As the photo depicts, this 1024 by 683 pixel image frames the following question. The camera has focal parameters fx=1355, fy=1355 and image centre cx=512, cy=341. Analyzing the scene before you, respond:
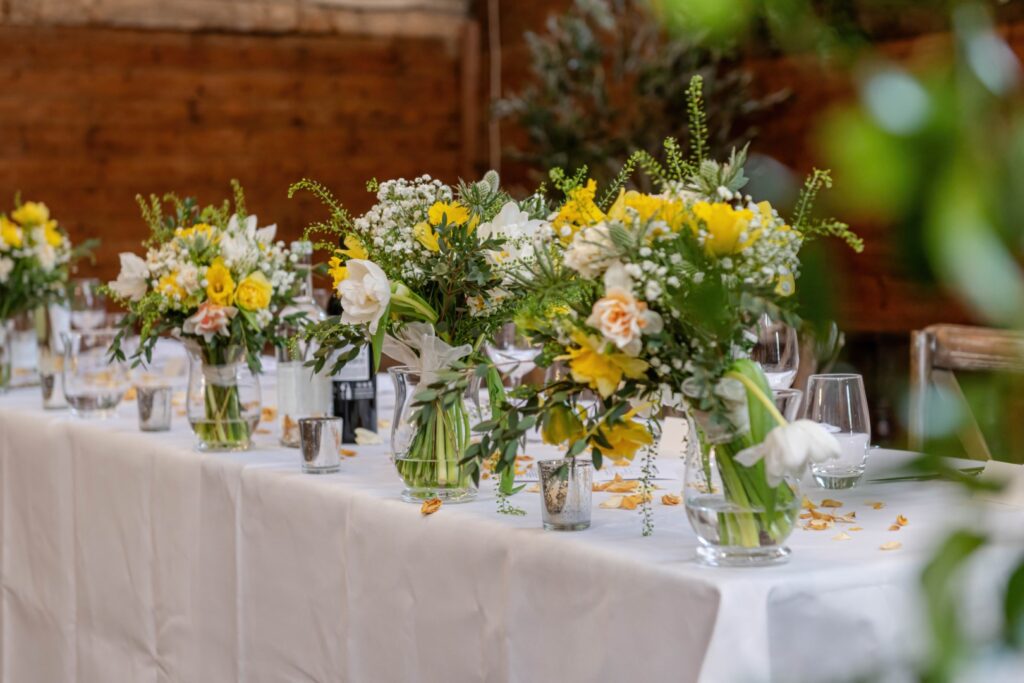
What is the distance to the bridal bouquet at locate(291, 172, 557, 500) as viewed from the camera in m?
1.67

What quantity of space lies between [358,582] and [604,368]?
612mm

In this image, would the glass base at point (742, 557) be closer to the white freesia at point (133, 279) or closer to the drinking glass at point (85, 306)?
the white freesia at point (133, 279)

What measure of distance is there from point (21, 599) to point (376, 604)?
124 cm

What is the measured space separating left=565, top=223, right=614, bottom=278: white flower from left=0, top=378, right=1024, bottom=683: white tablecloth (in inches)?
11.3

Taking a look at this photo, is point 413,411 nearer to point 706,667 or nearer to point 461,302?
point 461,302

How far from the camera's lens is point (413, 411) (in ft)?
5.59

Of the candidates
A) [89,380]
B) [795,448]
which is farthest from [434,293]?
[89,380]

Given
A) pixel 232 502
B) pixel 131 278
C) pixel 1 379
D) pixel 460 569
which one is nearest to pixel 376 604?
pixel 460 569

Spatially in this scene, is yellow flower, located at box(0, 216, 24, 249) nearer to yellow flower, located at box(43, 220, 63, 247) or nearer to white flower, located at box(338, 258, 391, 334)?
yellow flower, located at box(43, 220, 63, 247)

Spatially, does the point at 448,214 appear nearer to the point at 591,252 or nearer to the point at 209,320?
the point at 591,252

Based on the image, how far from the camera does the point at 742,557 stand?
50.9 inches

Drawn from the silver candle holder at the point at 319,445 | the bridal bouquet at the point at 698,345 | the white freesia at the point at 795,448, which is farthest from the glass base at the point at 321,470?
the white freesia at the point at 795,448

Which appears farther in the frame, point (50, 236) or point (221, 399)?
point (50, 236)

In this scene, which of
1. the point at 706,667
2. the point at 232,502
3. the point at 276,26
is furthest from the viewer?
the point at 276,26
